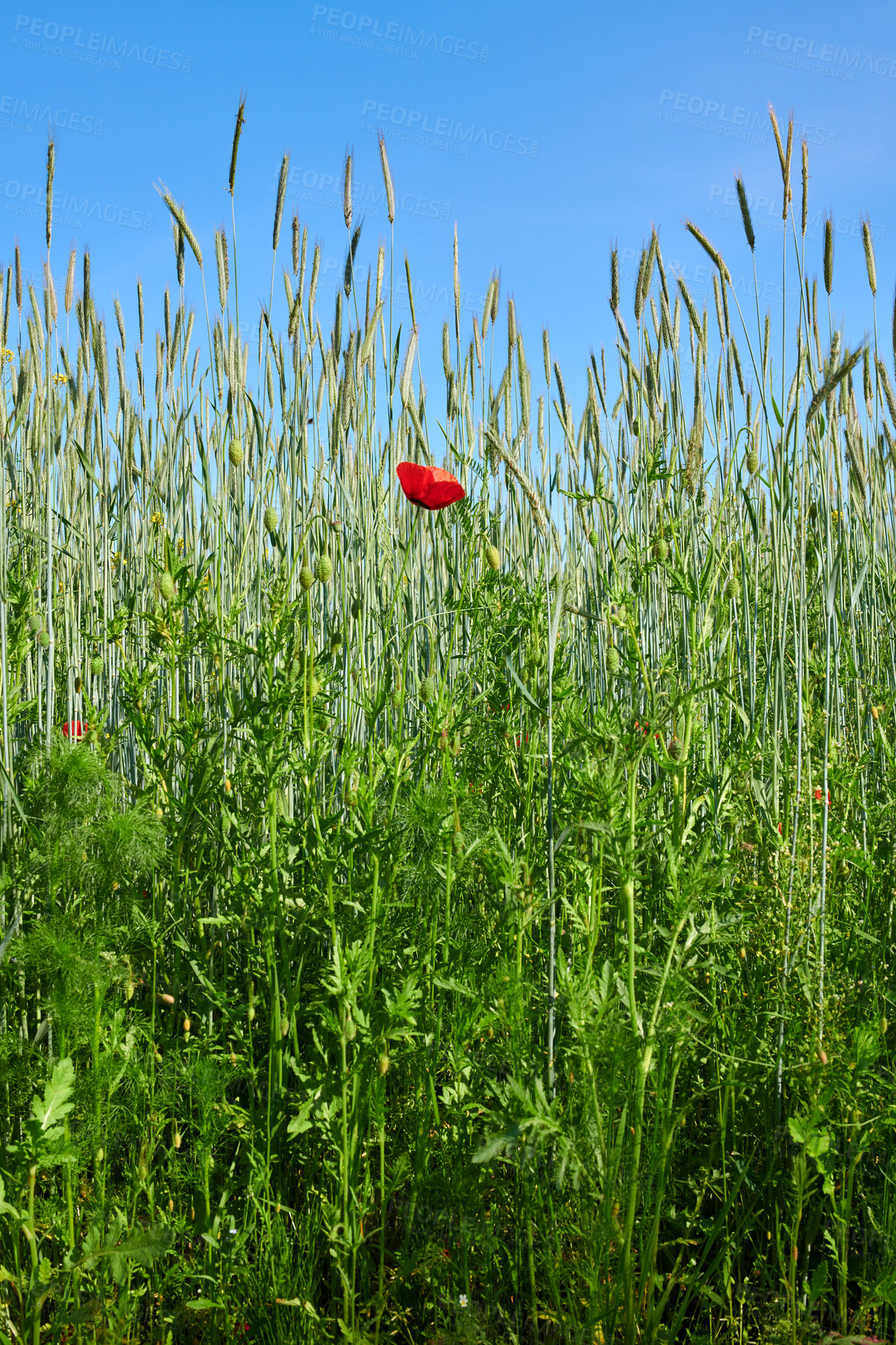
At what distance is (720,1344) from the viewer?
94 centimetres

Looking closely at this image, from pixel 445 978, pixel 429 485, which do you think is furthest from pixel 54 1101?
pixel 429 485

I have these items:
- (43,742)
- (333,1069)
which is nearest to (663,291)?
(43,742)

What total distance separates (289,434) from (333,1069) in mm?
1184

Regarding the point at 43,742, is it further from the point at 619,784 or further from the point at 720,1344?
the point at 720,1344

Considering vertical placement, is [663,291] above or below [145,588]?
above

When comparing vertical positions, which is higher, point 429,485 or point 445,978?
point 429,485

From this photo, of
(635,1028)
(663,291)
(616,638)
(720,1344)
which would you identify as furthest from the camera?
(616,638)

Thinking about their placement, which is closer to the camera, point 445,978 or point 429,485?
point 445,978

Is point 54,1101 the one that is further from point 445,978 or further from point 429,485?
point 429,485

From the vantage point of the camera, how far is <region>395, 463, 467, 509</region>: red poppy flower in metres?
1.29

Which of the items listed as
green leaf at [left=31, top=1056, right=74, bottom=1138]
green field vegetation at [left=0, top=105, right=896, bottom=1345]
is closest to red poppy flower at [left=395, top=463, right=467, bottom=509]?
green field vegetation at [left=0, top=105, right=896, bottom=1345]

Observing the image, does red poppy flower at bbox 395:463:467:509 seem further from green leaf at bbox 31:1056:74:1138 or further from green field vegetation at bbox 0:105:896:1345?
green leaf at bbox 31:1056:74:1138

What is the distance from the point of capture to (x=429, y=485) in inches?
51.5

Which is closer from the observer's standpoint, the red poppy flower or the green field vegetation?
the green field vegetation
